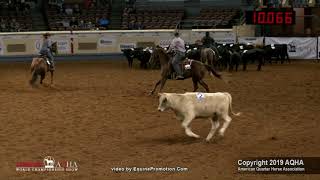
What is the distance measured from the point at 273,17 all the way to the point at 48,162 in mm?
22545

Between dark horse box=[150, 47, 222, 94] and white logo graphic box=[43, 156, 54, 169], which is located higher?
dark horse box=[150, 47, 222, 94]

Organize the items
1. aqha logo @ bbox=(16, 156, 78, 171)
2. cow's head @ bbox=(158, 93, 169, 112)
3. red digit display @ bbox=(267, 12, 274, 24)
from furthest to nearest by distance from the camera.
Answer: red digit display @ bbox=(267, 12, 274, 24) < cow's head @ bbox=(158, 93, 169, 112) < aqha logo @ bbox=(16, 156, 78, 171)

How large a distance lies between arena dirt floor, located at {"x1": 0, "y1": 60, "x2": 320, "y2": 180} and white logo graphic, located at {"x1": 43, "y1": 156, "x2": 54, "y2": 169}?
0.19 metres

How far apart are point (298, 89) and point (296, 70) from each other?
771cm

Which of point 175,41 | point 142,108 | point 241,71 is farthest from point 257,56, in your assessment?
point 142,108

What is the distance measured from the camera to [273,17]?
30.0m

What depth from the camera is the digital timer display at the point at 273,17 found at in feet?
97.2

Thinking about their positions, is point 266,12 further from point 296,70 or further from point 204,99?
point 204,99

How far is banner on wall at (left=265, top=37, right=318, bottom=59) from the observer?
32688mm

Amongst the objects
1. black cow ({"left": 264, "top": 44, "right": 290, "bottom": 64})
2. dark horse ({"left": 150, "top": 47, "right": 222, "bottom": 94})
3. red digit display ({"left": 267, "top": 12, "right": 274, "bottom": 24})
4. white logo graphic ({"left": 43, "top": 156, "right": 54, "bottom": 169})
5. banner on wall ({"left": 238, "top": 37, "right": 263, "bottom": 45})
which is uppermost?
red digit display ({"left": 267, "top": 12, "right": 274, "bottom": 24})

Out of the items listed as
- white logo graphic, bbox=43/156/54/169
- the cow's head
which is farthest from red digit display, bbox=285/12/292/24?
white logo graphic, bbox=43/156/54/169

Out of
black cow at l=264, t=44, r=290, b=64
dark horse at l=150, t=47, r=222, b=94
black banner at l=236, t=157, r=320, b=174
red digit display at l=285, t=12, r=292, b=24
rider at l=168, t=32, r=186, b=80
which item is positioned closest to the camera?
black banner at l=236, t=157, r=320, b=174

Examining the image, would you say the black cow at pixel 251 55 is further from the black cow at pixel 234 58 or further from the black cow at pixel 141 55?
the black cow at pixel 141 55

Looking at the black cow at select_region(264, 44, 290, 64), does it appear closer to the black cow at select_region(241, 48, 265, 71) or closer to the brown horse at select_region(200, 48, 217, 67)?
the black cow at select_region(241, 48, 265, 71)
